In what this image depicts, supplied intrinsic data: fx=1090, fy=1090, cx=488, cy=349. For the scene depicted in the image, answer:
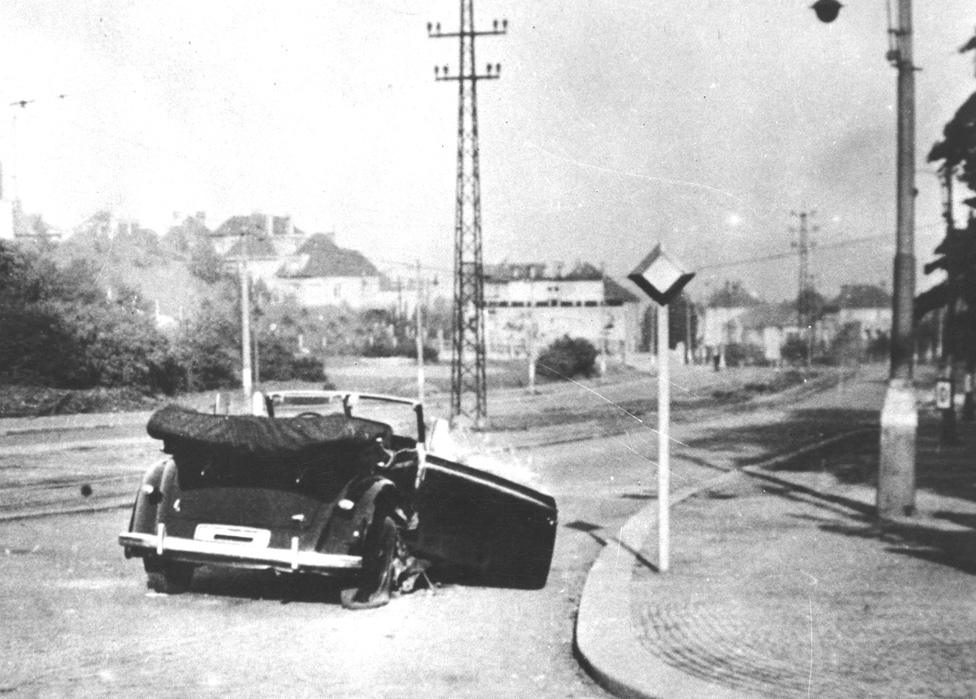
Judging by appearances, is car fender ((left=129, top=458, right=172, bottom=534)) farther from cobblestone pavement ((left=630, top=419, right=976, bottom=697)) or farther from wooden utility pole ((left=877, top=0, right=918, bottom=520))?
wooden utility pole ((left=877, top=0, right=918, bottom=520))

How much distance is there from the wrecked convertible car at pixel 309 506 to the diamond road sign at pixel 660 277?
6.06ft

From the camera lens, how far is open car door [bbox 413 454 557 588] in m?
7.95

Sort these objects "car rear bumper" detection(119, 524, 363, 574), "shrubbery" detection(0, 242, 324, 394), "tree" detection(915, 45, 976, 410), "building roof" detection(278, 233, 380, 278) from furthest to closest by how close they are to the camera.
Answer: "building roof" detection(278, 233, 380, 278), "shrubbery" detection(0, 242, 324, 394), "tree" detection(915, 45, 976, 410), "car rear bumper" detection(119, 524, 363, 574)

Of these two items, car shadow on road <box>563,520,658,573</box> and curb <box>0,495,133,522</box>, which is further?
curb <box>0,495,133,522</box>

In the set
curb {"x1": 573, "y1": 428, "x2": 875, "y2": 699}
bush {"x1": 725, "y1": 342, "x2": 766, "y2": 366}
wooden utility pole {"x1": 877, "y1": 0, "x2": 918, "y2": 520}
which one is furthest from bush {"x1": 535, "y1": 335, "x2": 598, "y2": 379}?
bush {"x1": 725, "y1": 342, "x2": 766, "y2": 366}

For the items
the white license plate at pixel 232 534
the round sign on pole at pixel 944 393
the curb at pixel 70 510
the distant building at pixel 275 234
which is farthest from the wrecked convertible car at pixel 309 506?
the distant building at pixel 275 234

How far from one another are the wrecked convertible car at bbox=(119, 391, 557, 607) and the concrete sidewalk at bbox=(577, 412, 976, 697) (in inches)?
41.7

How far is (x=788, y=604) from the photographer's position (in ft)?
23.2

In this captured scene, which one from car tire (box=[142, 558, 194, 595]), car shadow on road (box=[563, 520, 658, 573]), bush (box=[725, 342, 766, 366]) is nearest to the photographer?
car tire (box=[142, 558, 194, 595])

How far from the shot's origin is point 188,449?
7.32 meters

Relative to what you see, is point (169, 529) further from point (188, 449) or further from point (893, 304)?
point (893, 304)

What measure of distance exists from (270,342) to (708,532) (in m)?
34.6

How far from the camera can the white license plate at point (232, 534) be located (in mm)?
7125

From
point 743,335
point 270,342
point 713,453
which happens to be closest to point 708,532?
point 713,453
